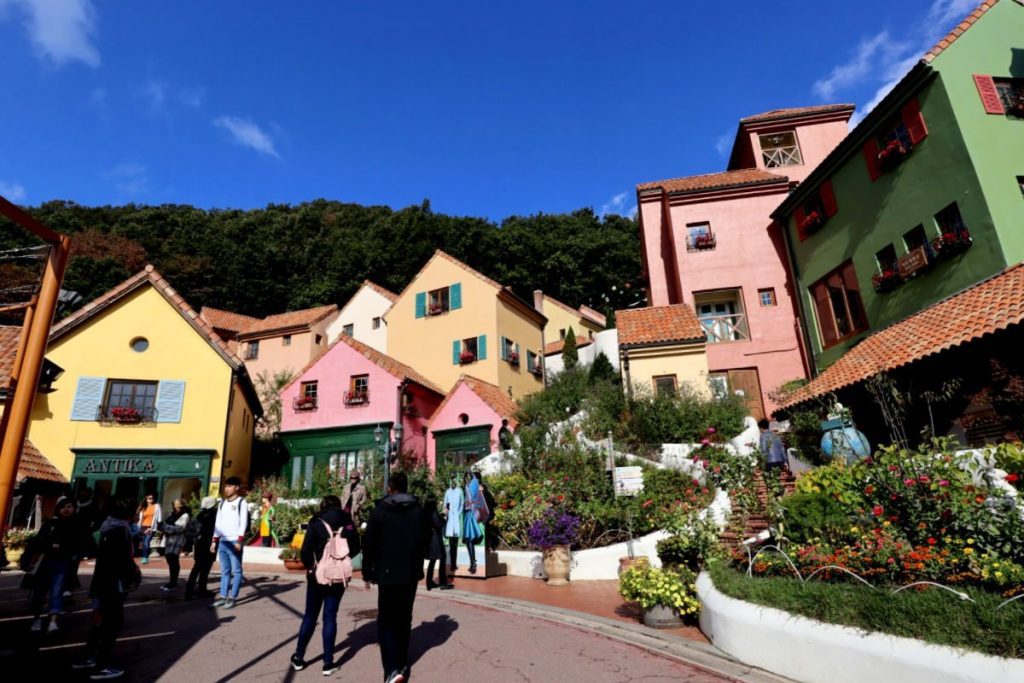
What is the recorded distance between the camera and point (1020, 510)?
470 cm

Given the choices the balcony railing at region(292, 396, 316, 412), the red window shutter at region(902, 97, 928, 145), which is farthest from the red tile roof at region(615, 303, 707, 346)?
the balcony railing at region(292, 396, 316, 412)

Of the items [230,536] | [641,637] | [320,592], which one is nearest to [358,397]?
[230,536]

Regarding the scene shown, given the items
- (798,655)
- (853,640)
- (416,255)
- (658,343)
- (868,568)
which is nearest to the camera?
(853,640)

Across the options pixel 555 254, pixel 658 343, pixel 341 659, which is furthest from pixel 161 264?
pixel 341 659

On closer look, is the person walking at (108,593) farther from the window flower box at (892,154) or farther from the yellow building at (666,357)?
the window flower box at (892,154)

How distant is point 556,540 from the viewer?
10398 millimetres

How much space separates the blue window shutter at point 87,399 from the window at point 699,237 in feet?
71.4

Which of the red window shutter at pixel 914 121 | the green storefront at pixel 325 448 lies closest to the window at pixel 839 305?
the red window shutter at pixel 914 121

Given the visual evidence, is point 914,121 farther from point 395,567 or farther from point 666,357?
point 395,567

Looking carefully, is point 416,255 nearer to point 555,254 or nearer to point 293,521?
point 555,254

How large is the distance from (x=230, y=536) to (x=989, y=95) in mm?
19132

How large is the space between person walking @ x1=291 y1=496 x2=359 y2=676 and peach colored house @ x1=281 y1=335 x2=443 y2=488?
16.5 meters

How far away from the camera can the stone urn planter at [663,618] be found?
22.2ft

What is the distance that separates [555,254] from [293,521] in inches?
1343
